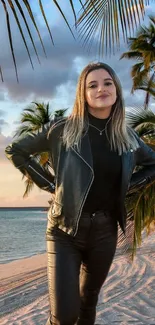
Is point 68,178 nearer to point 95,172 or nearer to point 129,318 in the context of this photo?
point 95,172

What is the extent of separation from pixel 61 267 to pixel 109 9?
1.59 m

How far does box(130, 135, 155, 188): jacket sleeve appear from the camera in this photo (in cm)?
349

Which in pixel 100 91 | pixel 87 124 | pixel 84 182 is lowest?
pixel 84 182

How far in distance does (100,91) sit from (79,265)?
3.46ft

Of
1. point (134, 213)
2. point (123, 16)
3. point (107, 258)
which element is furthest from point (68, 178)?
point (134, 213)

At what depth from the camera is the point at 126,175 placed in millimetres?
3209

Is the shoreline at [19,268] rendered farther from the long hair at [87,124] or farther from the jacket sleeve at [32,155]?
the long hair at [87,124]

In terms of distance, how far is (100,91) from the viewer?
3.19 metres

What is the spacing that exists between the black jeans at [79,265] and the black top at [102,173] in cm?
7

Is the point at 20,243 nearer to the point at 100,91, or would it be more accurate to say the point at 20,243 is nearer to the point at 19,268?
the point at 19,268

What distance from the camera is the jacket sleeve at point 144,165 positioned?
11.4ft

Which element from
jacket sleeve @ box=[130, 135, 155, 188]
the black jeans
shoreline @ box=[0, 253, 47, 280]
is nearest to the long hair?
jacket sleeve @ box=[130, 135, 155, 188]

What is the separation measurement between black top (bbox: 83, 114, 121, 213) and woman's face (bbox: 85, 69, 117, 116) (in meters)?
0.10

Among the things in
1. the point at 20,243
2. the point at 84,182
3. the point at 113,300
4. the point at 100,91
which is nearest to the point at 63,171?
the point at 84,182
